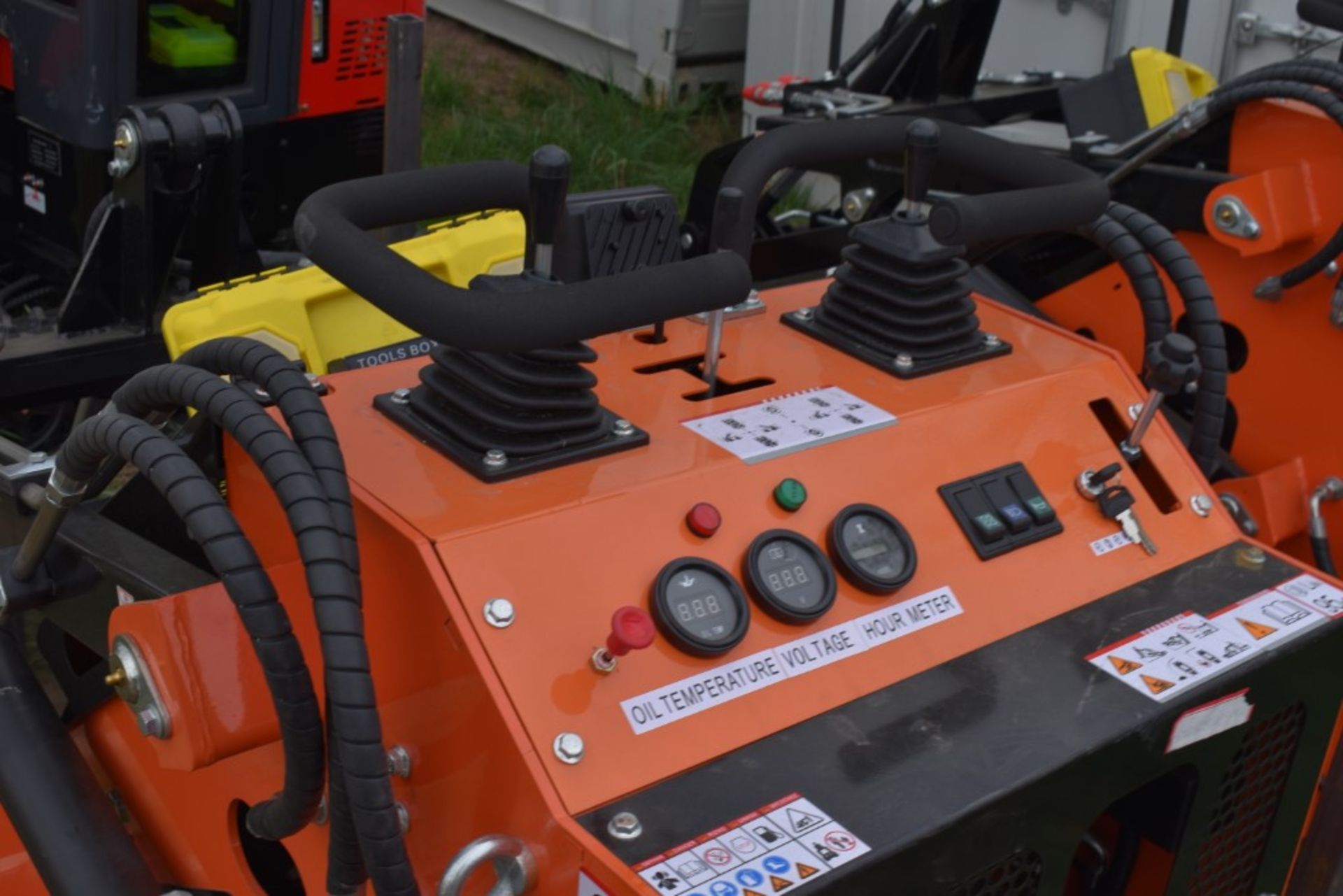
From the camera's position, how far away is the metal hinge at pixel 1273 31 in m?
3.84

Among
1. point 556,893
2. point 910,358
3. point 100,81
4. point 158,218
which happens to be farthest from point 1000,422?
point 100,81

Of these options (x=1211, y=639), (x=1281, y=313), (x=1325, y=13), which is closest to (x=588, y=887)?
(x=1211, y=639)

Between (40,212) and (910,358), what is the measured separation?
1.93 m

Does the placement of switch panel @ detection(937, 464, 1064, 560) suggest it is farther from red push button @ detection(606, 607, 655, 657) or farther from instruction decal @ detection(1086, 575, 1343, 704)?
red push button @ detection(606, 607, 655, 657)

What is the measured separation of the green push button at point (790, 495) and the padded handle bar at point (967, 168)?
29 cm

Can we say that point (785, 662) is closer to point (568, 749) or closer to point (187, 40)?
point (568, 749)

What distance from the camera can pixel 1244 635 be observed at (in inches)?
62.2

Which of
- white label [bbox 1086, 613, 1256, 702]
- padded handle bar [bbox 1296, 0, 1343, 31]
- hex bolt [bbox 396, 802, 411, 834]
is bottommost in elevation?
hex bolt [bbox 396, 802, 411, 834]

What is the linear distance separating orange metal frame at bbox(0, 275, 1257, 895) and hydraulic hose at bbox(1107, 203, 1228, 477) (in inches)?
3.7

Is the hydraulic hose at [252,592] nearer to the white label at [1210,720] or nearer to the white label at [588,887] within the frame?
the white label at [588,887]

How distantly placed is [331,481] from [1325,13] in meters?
1.73

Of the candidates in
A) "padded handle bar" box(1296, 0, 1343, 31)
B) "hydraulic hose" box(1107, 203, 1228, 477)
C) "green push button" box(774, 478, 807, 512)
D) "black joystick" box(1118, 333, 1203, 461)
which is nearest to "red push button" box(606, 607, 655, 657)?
"green push button" box(774, 478, 807, 512)

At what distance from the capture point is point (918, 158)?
1707 mm

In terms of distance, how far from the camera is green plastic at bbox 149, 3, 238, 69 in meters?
2.80
